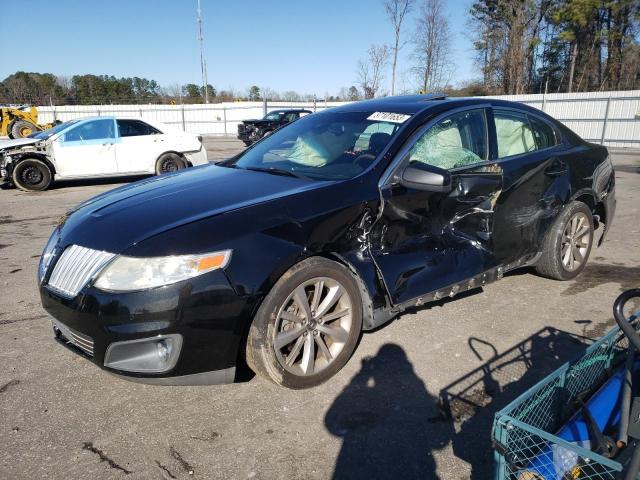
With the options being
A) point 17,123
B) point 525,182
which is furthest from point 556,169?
point 17,123

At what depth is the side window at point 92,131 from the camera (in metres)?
10.4

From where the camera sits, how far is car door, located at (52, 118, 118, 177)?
1036 cm

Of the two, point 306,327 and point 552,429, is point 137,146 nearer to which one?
point 306,327

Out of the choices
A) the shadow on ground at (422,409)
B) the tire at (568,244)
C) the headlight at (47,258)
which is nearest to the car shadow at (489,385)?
the shadow on ground at (422,409)

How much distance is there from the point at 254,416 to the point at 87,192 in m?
9.22

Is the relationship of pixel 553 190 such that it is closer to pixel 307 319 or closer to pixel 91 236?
pixel 307 319

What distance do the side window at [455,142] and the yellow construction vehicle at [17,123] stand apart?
69.3 feet

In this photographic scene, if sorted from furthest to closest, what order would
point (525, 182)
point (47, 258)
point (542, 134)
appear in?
point (542, 134), point (525, 182), point (47, 258)

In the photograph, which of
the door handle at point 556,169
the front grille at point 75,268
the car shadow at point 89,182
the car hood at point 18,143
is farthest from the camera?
the car shadow at point 89,182

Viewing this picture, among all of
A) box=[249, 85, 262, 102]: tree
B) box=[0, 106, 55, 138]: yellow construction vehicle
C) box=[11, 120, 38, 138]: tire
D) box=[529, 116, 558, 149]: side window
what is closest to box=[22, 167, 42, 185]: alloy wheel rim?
box=[529, 116, 558, 149]: side window

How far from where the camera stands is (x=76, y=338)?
2506 mm

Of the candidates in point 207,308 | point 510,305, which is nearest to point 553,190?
point 510,305

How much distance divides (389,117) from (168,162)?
28.8ft

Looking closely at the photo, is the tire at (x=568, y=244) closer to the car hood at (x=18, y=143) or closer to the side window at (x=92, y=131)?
the side window at (x=92, y=131)
